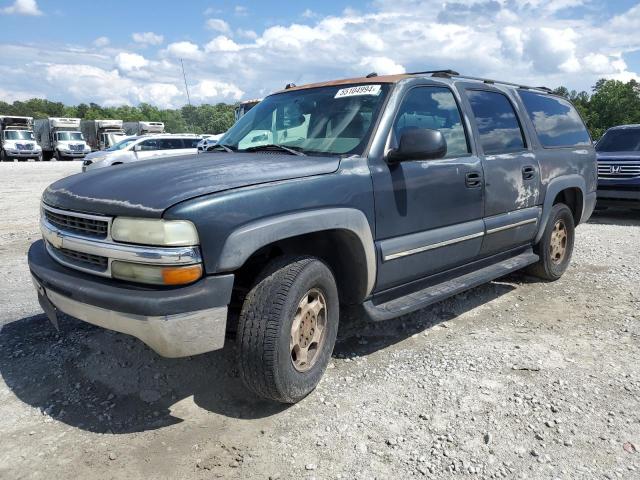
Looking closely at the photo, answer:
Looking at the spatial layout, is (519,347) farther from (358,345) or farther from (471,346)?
(358,345)

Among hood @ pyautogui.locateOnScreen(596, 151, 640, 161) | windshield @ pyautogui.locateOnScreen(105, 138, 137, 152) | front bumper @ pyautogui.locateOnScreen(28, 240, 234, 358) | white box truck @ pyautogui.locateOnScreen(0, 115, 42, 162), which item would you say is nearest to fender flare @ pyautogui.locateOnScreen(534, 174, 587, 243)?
front bumper @ pyautogui.locateOnScreen(28, 240, 234, 358)

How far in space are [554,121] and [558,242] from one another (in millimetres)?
1216

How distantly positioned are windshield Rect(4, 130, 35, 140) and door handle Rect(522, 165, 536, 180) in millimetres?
35526

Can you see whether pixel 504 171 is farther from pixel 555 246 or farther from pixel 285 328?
pixel 285 328

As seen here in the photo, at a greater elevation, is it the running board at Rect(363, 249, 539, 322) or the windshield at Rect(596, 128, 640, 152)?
the windshield at Rect(596, 128, 640, 152)

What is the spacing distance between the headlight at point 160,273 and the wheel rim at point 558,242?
12.9ft

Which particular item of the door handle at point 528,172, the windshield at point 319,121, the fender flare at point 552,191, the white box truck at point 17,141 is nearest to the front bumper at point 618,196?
the fender flare at point 552,191

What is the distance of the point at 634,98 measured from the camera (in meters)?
47.1

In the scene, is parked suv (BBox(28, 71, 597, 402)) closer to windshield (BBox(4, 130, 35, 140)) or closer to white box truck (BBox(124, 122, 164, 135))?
windshield (BBox(4, 130, 35, 140))

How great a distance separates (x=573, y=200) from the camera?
5.56m

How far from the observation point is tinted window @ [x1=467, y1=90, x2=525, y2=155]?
414 centimetres

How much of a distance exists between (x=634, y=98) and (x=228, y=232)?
54464 millimetres

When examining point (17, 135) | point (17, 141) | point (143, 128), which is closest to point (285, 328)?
point (17, 141)

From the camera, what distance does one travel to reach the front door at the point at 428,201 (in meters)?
3.29
